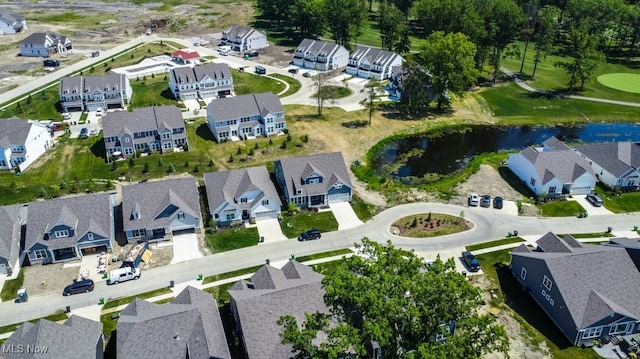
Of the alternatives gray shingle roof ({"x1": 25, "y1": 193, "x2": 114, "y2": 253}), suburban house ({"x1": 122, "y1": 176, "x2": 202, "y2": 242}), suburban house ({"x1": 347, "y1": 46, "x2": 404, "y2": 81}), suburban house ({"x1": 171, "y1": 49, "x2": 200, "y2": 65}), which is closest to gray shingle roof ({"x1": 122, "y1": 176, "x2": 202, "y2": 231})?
suburban house ({"x1": 122, "y1": 176, "x2": 202, "y2": 242})

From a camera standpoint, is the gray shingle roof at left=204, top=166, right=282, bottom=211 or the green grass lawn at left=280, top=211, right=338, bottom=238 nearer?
the green grass lawn at left=280, top=211, right=338, bottom=238

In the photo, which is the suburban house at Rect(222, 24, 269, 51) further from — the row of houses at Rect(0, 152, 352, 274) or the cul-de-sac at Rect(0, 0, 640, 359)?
the row of houses at Rect(0, 152, 352, 274)

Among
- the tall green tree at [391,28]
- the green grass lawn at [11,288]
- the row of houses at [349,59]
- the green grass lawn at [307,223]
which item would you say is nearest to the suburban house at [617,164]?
the green grass lawn at [307,223]

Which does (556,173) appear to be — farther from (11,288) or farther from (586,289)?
(11,288)


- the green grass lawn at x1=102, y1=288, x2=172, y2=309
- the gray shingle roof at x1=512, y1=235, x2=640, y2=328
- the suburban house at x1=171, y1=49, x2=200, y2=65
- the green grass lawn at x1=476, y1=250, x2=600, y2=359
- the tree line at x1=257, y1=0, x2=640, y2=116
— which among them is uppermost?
the tree line at x1=257, y1=0, x2=640, y2=116

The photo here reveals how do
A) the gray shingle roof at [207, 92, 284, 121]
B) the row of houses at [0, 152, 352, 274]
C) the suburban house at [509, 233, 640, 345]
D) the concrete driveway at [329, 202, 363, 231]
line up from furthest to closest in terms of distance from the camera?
the gray shingle roof at [207, 92, 284, 121] < the concrete driveway at [329, 202, 363, 231] < the row of houses at [0, 152, 352, 274] < the suburban house at [509, 233, 640, 345]

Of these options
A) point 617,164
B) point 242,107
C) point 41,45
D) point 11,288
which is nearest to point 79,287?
point 11,288

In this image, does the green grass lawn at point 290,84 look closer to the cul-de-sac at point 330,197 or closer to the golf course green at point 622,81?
the cul-de-sac at point 330,197
